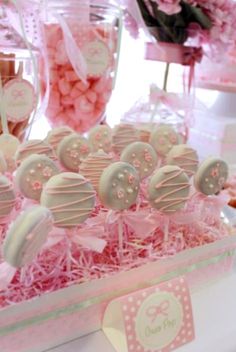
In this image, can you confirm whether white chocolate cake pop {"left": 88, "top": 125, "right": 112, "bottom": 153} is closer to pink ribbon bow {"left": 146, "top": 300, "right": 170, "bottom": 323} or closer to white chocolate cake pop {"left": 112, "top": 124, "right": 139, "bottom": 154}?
white chocolate cake pop {"left": 112, "top": 124, "right": 139, "bottom": 154}

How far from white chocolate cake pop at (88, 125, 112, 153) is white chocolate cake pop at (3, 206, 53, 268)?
342 mm

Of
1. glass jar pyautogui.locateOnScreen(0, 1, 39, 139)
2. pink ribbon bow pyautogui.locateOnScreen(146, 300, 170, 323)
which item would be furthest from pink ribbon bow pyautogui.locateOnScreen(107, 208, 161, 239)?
glass jar pyautogui.locateOnScreen(0, 1, 39, 139)

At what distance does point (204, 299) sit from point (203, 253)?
0.23 ft

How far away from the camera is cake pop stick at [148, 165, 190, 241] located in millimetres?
564

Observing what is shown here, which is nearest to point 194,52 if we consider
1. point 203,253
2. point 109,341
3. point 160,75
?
point 160,75

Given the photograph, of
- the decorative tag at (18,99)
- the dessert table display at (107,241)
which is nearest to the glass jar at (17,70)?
the decorative tag at (18,99)

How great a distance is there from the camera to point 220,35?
3.84 feet

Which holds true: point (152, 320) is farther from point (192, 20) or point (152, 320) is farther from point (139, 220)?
point (192, 20)

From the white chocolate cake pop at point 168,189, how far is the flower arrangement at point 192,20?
0.64 metres

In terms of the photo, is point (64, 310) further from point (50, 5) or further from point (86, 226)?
point (50, 5)

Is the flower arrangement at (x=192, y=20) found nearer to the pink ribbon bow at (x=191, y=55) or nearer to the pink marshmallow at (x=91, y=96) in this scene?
the pink ribbon bow at (x=191, y=55)

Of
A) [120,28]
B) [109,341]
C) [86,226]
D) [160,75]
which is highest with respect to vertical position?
[120,28]

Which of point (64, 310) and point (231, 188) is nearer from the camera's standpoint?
point (64, 310)

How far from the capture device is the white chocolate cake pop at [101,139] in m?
0.76
